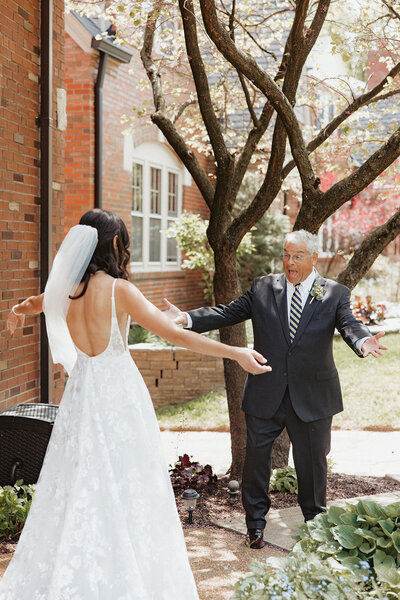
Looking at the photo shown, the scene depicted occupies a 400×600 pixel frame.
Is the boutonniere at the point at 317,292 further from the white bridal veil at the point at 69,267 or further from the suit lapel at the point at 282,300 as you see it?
the white bridal veil at the point at 69,267

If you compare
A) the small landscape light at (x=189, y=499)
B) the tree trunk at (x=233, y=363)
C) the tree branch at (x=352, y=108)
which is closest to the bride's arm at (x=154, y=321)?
the small landscape light at (x=189, y=499)

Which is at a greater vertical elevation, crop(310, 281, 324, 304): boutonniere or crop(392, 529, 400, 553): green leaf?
crop(310, 281, 324, 304): boutonniere

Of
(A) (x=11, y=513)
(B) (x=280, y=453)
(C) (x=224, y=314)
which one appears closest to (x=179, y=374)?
(B) (x=280, y=453)

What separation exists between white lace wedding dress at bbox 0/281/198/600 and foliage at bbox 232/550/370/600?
1.54 ft

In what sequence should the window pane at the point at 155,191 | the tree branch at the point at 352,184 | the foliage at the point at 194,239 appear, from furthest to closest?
the window pane at the point at 155,191
the foliage at the point at 194,239
the tree branch at the point at 352,184

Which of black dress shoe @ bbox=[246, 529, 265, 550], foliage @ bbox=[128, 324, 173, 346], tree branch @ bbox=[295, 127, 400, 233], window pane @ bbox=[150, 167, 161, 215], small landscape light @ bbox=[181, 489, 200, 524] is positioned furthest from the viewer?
window pane @ bbox=[150, 167, 161, 215]

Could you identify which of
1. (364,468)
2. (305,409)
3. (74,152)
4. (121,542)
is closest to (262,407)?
(305,409)

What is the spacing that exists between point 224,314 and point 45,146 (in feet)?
8.68

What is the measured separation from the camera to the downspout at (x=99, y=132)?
11.2 meters

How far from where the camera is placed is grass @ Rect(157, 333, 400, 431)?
29.6ft

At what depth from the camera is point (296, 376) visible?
14.7 feet

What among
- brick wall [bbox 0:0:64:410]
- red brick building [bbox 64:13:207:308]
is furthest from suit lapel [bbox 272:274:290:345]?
red brick building [bbox 64:13:207:308]

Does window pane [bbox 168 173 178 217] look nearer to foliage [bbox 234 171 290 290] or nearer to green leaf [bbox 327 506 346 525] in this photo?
foliage [bbox 234 171 290 290]

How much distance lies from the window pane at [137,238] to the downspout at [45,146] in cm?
690
